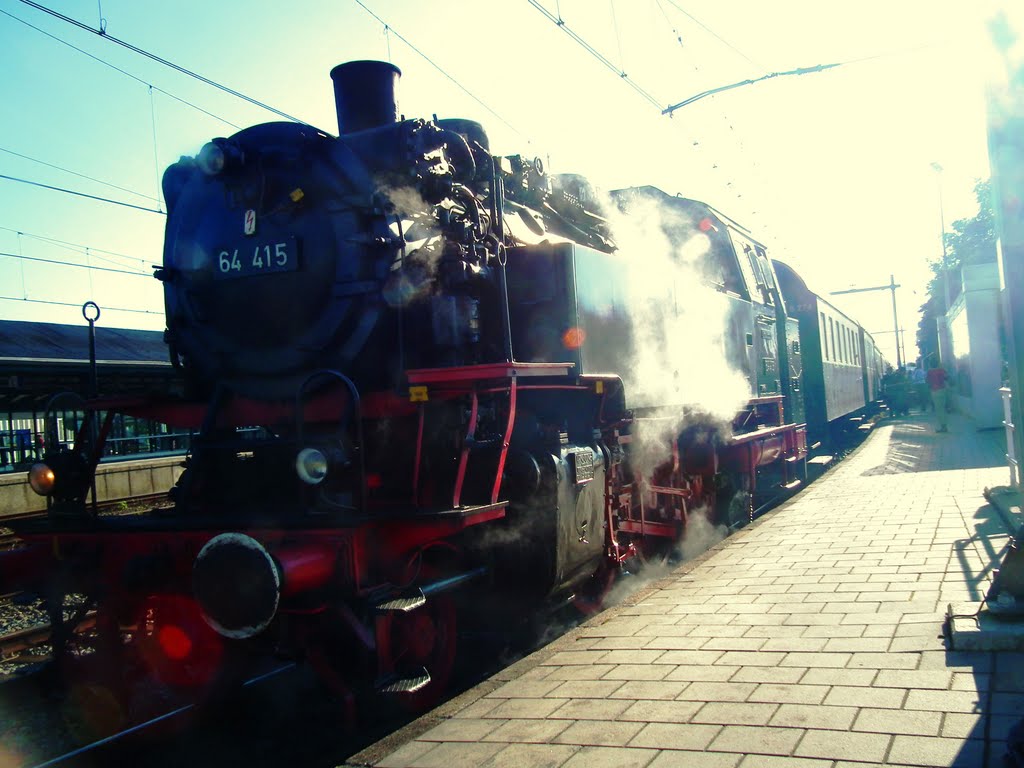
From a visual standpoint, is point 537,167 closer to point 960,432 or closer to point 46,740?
point 46,740

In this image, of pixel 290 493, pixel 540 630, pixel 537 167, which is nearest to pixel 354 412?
pixel 290 493

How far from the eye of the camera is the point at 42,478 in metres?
4.61

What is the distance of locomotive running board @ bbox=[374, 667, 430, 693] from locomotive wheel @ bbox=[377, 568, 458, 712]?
0.05 m

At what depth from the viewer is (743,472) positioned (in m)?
8.81

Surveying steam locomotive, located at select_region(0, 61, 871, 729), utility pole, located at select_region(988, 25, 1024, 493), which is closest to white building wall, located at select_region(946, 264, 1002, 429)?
utility pole, located at select_region(988, 25, 1024, 493)

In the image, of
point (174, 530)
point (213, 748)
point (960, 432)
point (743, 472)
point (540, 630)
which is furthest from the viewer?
point (960, 432)

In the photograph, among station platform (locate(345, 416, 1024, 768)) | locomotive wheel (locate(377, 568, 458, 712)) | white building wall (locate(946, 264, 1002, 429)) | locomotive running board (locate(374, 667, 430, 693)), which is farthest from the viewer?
white building wall (locate(946, 264, 1002, 429))

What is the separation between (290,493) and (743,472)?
5607 mm

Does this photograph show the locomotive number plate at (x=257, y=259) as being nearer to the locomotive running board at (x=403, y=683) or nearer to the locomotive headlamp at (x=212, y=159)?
the locomotive headlamp at (x=212, y=159)

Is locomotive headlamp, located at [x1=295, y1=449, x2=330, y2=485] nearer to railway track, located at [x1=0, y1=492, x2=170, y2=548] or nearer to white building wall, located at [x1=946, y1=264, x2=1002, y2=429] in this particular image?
railway track, located at [x1=0, y1=492, x2=170, y2=548]

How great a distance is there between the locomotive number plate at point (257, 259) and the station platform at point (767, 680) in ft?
7.91

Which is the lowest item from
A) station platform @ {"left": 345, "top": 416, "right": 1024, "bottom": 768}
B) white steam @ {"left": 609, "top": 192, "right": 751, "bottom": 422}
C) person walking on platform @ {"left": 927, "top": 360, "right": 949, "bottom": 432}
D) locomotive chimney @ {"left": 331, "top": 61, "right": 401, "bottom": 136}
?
station platform @ {"left": 345, "top": 416, "right": 1024, "bottom": 768}

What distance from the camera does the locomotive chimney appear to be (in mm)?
5250

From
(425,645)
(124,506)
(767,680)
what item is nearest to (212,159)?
(425,645)
